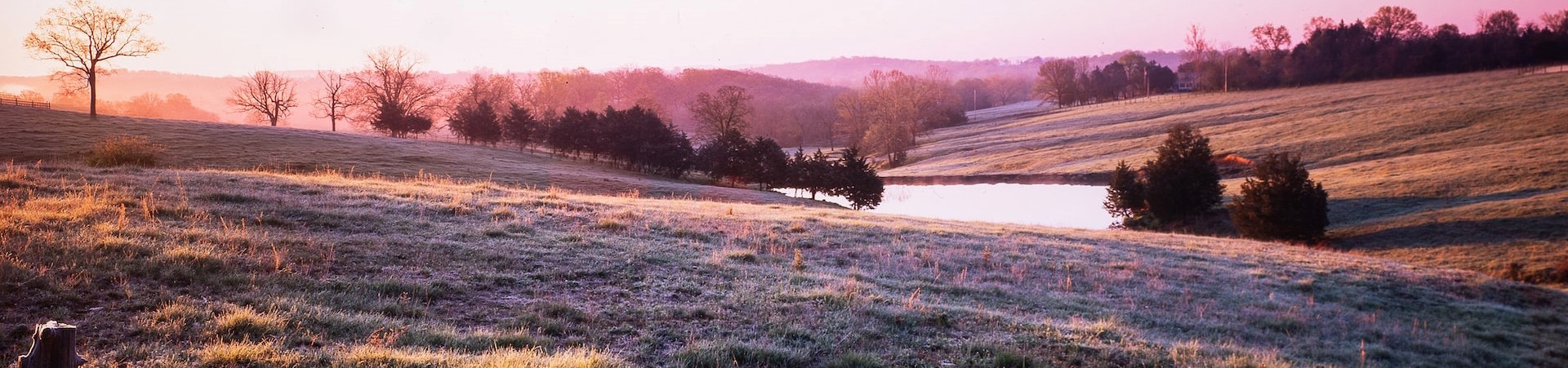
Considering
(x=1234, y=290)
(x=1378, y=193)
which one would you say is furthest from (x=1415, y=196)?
(x=1234, y=290)

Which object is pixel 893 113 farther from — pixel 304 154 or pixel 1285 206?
pixel 304 154

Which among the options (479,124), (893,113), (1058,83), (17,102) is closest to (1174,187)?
(893,113)

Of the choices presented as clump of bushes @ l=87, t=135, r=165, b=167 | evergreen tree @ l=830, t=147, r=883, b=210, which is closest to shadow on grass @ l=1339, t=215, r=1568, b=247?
evergreen tree @ l=830, t=147, r=883, b=210

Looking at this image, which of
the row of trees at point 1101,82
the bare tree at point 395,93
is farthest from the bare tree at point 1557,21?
the bare tree at point 395,93

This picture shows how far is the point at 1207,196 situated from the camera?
40.0 metres

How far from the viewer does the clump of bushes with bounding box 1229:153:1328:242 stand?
32.8 metres

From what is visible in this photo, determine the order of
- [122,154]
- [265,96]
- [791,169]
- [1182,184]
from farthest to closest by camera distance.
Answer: [265,96] → [791,169] → [1182,184] → [122,154]

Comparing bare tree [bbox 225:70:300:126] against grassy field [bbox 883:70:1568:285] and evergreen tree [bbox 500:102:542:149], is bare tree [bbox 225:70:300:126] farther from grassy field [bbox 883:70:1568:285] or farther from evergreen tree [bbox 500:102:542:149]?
grassy field [bbox 883:70:1568:285]

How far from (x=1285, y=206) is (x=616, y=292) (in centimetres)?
3508

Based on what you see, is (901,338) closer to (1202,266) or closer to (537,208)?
(537,208)

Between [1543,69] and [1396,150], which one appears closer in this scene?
[1396,150]

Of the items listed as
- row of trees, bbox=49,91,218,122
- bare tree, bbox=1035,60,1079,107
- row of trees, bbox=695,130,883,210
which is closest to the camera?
row of trees, bbox=695,130,883,210

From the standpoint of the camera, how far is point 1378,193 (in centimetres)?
3831

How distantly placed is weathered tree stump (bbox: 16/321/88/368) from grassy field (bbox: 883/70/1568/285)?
121 feet
